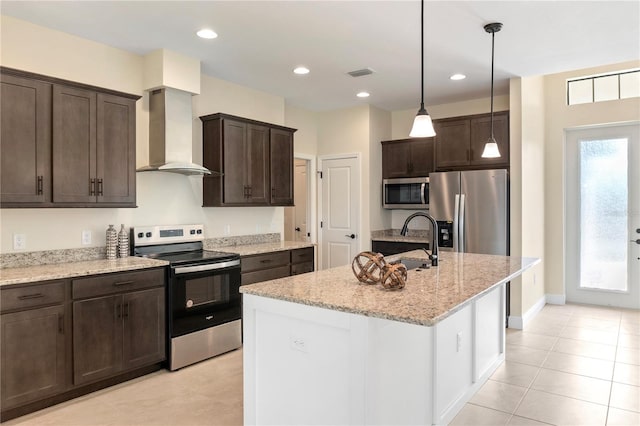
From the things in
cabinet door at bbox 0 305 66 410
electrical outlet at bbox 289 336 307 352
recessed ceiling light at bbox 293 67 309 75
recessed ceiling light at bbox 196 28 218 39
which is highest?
recessed ceiling light at bbox 293 67 309 75

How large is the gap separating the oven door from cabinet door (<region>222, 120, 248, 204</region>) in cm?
80

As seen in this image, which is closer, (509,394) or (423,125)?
(423,125)

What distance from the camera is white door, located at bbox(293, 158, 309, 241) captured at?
6.64 meters

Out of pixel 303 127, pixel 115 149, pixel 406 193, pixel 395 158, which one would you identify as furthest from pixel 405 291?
pixel 303 127

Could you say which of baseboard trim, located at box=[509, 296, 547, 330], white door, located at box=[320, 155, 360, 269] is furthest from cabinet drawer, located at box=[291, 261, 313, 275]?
baseboard trim, located at box=[509, 296, 547, 330]

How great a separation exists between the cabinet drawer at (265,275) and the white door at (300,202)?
5.88 ft

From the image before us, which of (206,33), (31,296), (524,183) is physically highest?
(206,33)

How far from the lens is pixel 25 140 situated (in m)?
2.94

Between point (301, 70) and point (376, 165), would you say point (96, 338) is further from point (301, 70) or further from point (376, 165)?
point (376, 165)

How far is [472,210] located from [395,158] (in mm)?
1525

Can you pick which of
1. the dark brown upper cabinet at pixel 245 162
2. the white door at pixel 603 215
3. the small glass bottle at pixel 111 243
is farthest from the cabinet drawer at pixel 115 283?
the white door at pixel 603 215

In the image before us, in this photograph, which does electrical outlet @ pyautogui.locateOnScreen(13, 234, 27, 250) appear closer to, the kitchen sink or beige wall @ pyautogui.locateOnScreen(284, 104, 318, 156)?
the kitchen sink

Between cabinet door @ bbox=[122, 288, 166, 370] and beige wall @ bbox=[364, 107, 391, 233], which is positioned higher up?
beige wall @ bbox=[364, 107, 391, 233]

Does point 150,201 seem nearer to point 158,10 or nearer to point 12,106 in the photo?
point 12,106
